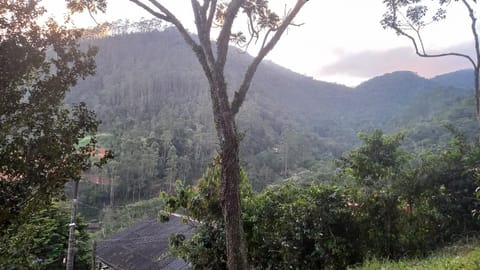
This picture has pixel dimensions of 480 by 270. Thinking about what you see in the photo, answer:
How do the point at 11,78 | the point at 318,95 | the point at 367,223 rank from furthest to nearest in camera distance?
the point at 318,95 < the point at 367,223 < the point at 11,78

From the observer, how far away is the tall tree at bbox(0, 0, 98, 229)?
4191 mm

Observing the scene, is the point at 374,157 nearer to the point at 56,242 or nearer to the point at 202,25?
the point at 202,25

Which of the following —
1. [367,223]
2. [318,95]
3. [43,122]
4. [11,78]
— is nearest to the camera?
[11,78]

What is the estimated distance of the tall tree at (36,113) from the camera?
4191 mm

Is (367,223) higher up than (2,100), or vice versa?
(2,100)

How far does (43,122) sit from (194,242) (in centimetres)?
339

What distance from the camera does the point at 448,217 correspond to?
6211 mm

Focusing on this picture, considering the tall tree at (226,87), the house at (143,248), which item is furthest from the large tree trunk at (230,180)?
the house at (143,248)

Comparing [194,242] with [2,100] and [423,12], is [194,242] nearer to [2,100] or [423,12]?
Result: [2,100]

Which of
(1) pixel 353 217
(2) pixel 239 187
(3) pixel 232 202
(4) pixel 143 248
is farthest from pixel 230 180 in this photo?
(4) pixel 143 248

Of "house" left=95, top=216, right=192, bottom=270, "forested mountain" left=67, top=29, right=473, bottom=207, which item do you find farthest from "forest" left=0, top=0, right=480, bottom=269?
"forested mountain" left=67, top=29, right=473, bottom=207

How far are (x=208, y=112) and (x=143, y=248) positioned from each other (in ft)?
143

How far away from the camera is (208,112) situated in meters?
58.7

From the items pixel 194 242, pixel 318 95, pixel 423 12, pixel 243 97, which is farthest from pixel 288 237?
pixel 318 95
